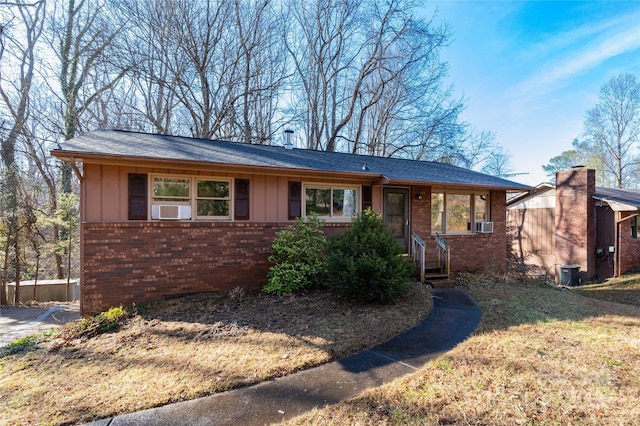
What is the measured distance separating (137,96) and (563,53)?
1836cm

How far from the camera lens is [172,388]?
10.9ft

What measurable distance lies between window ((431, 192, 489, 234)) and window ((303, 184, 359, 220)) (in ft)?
9.22

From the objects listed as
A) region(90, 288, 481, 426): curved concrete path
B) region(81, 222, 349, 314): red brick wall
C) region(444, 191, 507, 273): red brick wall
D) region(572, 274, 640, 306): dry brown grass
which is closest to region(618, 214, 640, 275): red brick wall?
region(572, 274, 640, 306): dry brown grass

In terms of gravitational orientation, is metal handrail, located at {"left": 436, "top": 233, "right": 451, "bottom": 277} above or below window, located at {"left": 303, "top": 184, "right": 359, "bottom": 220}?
below

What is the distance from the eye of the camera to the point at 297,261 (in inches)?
286

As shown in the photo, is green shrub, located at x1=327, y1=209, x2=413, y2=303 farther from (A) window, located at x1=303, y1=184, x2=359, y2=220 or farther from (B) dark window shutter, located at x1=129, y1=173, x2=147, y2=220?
(B) dark window shutter, located at x1=129, y1=173, x2=147, y2=220

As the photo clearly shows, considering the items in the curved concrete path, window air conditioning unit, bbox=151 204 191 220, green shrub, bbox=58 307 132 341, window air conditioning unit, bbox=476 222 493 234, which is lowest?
green shrub, bbox=58 307 132 341

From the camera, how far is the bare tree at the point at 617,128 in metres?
22.8

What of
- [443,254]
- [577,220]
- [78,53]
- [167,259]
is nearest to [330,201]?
[443,254]

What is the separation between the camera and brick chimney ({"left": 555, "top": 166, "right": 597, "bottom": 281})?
508 inches

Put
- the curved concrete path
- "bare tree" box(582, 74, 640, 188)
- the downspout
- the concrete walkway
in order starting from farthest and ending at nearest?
"bare tree" box(582, 74, 640, 188)
the downspout
the concrete walkway
the curved concrete path

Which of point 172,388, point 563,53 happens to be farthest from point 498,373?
point 563,53

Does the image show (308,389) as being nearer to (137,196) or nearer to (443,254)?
(137,196)

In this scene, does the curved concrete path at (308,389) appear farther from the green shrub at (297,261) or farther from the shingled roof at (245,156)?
the shingled roof at (245,156)
